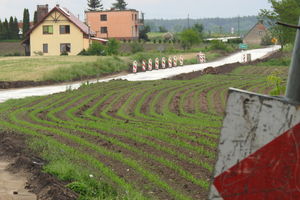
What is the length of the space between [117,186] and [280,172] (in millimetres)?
6329

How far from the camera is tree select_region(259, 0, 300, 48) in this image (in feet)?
160

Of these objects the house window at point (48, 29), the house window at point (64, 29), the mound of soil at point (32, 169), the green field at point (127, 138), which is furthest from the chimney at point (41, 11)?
the mound of soil at point (32, 169)

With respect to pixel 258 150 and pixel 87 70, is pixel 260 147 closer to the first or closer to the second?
pixel 258 150

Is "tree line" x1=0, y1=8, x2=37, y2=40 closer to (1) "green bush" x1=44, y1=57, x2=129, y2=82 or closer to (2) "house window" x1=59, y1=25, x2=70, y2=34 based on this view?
(2) "house window" x1=59, y1=25, x2=70, y2=34

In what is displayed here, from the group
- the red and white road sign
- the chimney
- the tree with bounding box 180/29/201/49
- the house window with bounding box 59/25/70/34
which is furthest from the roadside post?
the tree with bounding box 180/29/201/49

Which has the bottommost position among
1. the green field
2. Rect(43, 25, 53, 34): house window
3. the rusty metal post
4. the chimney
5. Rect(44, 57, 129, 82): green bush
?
Rect(44, 57, 129, 82): green bush

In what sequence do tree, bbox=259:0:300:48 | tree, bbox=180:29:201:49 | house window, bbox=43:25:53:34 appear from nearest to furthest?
1. tree, bbox=259:0:300:48
2. house window, bbox=43:25:53:34
3. tree, bbox=180:29:201:49

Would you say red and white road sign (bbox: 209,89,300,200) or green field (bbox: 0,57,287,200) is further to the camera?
green field (bbox: 0,57,287,200)

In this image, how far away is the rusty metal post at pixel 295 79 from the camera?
8.01 ft

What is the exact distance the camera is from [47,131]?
15000 millimetres

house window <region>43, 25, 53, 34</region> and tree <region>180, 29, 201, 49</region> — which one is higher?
house window <region>43, 25, 53, 34</region>

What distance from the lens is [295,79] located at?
2.47 metres

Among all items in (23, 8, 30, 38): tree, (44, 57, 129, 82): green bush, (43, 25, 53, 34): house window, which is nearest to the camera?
(44, 57, 129, 82): green bush

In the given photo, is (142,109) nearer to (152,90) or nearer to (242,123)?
(152,90)
